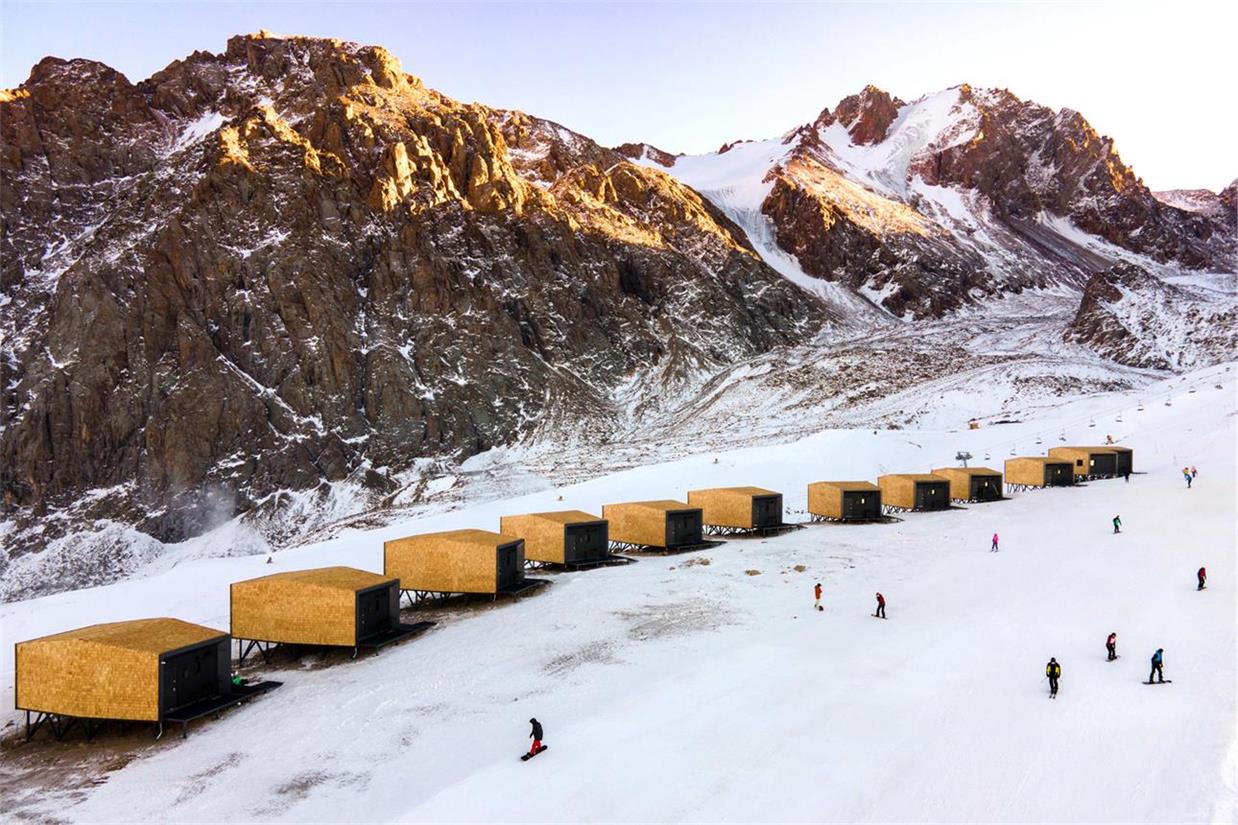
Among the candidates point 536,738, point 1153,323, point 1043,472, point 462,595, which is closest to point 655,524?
point 462,595

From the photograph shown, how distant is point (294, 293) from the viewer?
346 ft

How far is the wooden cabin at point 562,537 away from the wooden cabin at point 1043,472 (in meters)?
37.6

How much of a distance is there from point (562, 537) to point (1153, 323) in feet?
361

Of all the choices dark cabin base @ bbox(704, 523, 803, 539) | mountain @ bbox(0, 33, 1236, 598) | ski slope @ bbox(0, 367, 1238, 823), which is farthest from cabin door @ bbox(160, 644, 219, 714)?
mountain @ bbox(0, 33, 1236, 598)

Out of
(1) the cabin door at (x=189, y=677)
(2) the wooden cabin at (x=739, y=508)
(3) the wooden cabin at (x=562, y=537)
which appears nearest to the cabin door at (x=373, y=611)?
(1) the cabin door at (x=189, y=677)

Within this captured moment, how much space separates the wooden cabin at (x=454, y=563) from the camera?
34.0 metres

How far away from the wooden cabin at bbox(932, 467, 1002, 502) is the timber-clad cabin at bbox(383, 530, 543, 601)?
36.1 m

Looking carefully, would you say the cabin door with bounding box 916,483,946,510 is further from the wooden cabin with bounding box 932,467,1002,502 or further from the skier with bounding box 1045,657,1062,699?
the skier with bounding box 1045,657,1062,699

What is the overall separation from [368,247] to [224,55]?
5787 centimetres

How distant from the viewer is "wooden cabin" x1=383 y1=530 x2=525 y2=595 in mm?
34000

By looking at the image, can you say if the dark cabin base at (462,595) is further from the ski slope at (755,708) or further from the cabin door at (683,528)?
the cabin door at (683,528)

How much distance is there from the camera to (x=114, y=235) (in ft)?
342

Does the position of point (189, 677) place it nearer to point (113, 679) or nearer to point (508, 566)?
point (113, 679)

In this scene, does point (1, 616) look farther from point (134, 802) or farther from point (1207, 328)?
point (1207, 328)
